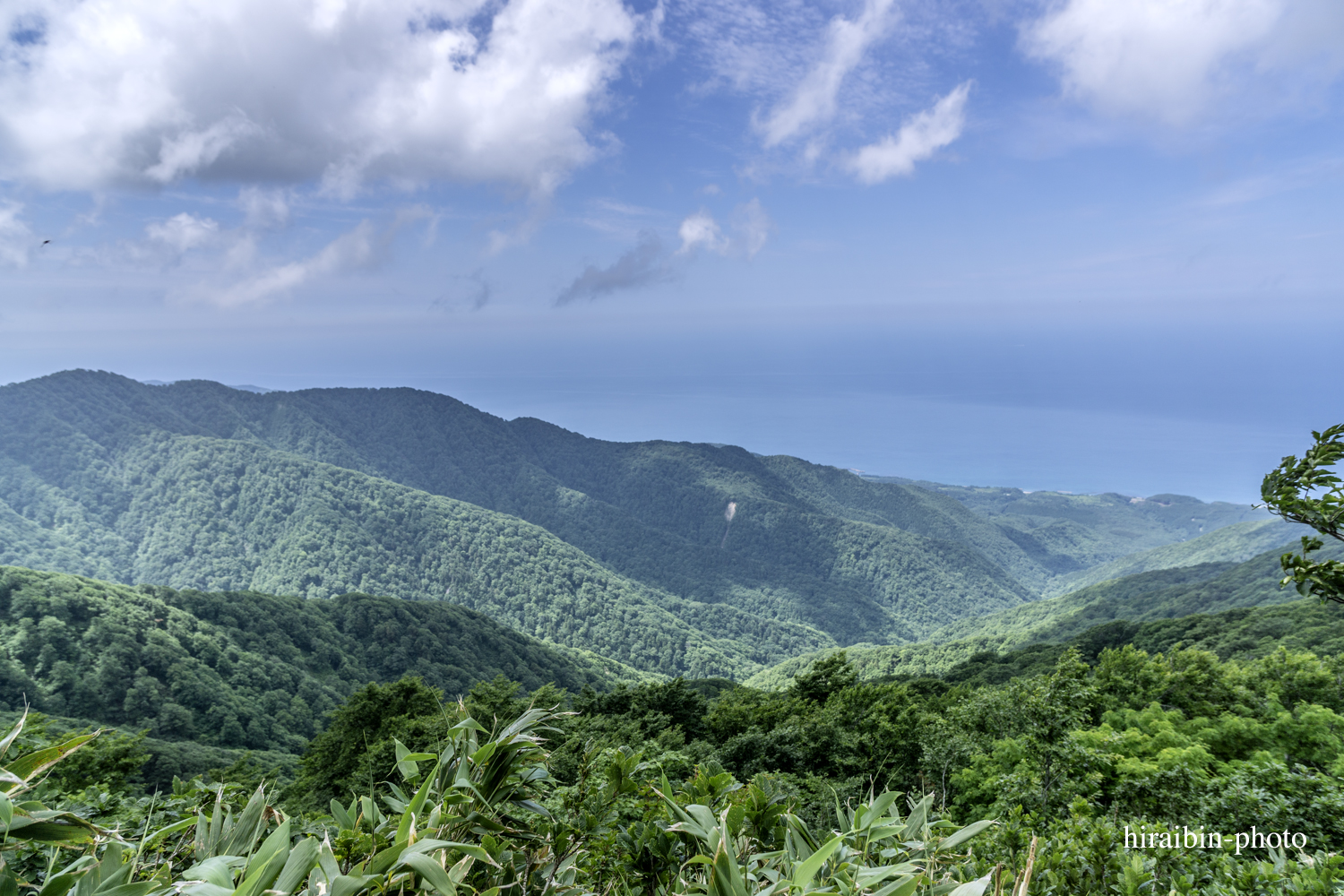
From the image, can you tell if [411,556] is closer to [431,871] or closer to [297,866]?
[297,866]

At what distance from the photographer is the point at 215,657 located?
6188 cm

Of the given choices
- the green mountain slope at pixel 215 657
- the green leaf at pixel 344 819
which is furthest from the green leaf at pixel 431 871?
the green mountain slope at pixel 215 657

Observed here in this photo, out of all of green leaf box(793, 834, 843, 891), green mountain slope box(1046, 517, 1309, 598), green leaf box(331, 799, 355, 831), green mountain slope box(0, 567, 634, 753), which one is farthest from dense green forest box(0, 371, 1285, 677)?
green leaf box(793, 834, 843, 891)

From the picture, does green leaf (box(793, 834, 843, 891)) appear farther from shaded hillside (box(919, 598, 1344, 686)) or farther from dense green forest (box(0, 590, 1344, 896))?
shaded hillside (box(919, 598, 1344, 686))

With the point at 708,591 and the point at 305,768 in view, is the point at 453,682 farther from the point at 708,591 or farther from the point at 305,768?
the point at 708,591

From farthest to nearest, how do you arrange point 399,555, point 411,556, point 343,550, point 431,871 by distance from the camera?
1. point 411,556
2. point 399,555
3. point 343,550
4. point 431,871

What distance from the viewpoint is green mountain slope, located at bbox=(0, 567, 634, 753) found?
52.7 metres

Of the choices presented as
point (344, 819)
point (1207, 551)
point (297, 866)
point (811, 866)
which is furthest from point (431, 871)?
point (1207, 551)

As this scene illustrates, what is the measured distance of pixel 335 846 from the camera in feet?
6.57

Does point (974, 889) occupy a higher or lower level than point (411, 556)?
higher

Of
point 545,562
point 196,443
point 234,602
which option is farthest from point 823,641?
point 196,443

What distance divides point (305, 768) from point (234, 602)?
177 ft

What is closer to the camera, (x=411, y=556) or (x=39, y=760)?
(x=39, y=760)

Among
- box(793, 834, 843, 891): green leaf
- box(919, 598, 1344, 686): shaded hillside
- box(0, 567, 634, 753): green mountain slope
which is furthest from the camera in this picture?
box(0, 567, 634, 753): green mountain slope
